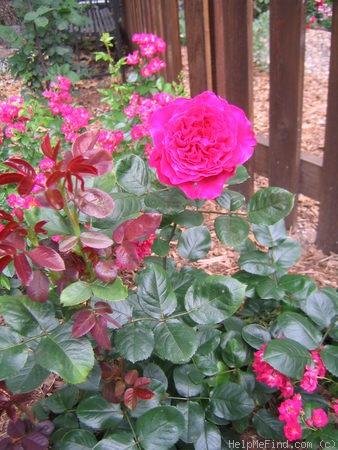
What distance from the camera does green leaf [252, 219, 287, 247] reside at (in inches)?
55.5

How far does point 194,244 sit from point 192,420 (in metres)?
0.46

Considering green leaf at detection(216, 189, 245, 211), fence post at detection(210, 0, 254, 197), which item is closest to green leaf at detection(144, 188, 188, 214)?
green leaf at detection(216, 189, 245, 211)

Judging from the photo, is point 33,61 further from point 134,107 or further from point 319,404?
point 319,404

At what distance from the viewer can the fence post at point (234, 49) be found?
200 cm

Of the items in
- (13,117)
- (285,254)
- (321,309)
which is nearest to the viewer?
(321,309)

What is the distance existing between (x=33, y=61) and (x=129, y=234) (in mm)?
3691

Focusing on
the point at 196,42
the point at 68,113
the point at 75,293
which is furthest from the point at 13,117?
the point at 75,293

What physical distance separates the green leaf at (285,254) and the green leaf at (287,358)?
317mm

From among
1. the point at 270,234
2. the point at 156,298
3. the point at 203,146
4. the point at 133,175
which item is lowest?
the point at 270,234

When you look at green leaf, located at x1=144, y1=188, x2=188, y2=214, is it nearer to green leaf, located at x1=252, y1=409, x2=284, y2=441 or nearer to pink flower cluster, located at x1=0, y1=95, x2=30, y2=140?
green leaf, located at x1=252, y1=409, x2=284, y2=441

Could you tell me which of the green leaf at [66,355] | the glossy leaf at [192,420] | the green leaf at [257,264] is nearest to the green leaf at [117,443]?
the glossy leaf at [192,420]

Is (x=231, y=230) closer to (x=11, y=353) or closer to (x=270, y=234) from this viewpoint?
(x=270, y=234)

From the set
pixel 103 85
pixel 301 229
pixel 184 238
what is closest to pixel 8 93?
pixel 103 85

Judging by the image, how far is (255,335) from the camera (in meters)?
1.28
